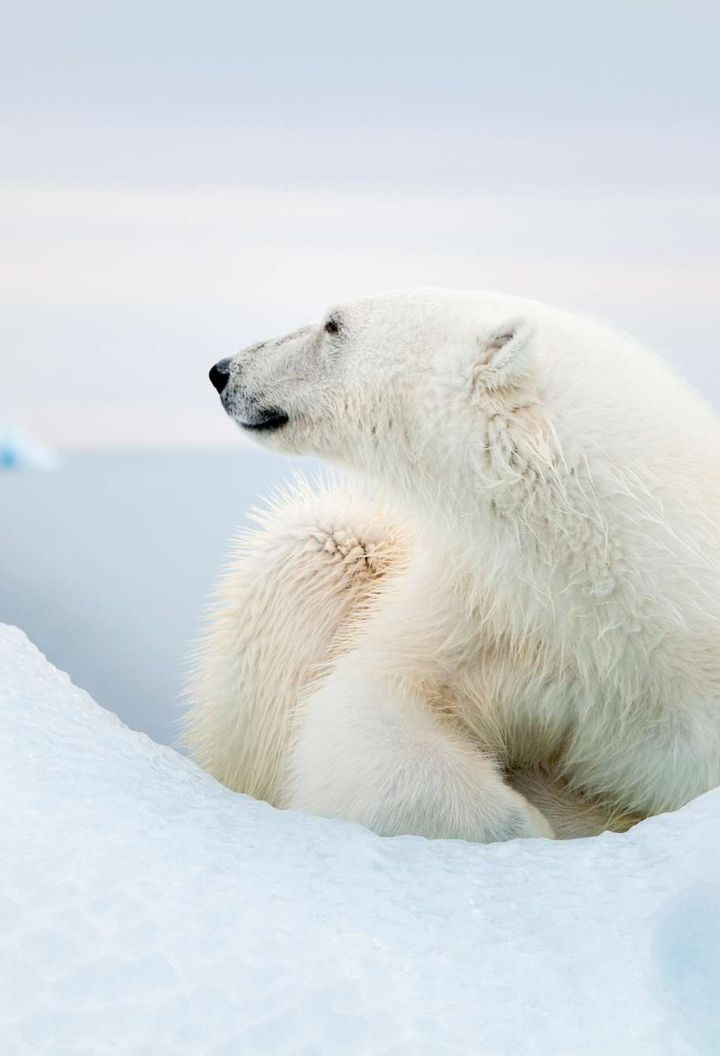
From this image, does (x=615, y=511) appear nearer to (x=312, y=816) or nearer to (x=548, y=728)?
(x=548, y=728)

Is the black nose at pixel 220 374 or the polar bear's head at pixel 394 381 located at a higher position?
the polar bear's head at pixel 394 381

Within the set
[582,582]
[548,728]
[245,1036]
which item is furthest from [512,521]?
[245,1036]

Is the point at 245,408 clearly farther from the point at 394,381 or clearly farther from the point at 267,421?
the point at 394,381

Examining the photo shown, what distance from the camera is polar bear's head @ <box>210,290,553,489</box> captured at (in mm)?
2055

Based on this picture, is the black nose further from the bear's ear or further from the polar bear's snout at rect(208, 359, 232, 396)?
the bear's ear

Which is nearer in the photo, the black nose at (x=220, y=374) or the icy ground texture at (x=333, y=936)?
the icy ground texture at (x=333, y=936)

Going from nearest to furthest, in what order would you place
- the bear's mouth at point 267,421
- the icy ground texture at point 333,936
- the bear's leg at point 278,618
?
the icy ground texture at point 333,936 → the bear's mouth at point 267,421 → the bear's leg at point 278,618

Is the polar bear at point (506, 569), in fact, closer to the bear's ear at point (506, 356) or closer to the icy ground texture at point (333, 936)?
the bear's ear at point (506, 356)

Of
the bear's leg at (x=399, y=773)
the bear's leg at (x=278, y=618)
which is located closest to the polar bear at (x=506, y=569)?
the bear's leg at (x=399, y=773)

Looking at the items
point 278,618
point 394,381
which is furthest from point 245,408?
point 278,618

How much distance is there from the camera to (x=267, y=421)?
2.39 metres

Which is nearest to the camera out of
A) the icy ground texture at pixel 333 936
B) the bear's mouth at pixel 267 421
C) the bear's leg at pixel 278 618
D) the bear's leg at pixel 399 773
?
the icy ground texture at pixel 333 936

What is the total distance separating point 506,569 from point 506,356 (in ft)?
1.11

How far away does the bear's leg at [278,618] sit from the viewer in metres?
2.60
